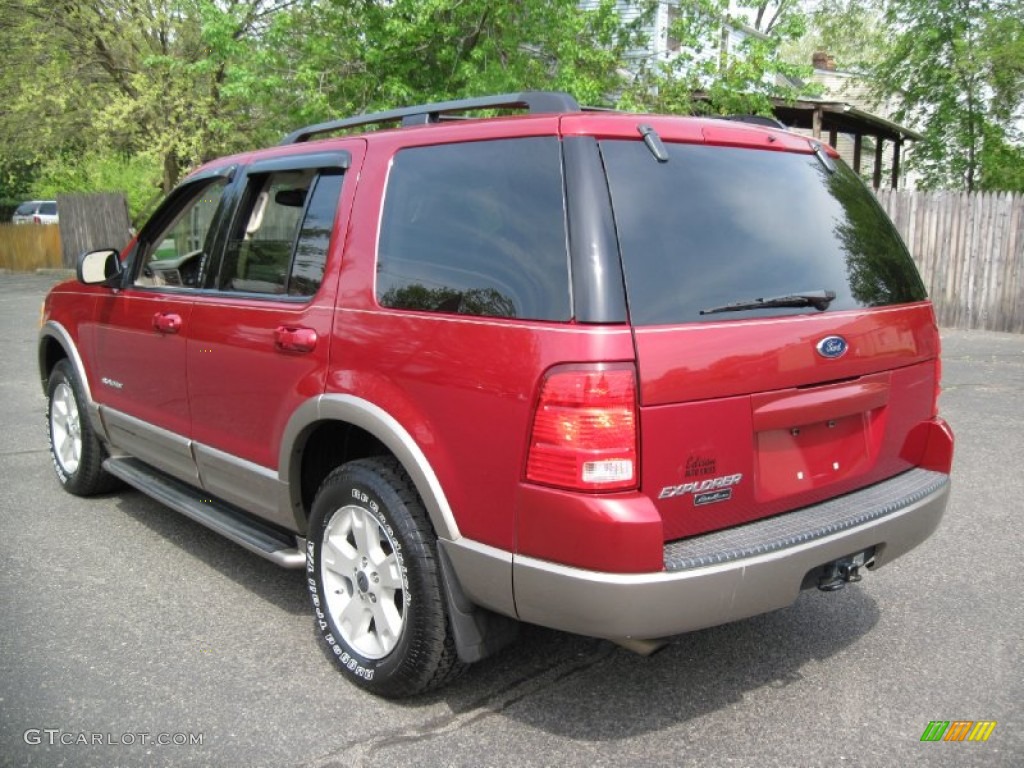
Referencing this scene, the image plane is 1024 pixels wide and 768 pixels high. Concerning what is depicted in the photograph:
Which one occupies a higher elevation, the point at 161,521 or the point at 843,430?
the point at 843,430

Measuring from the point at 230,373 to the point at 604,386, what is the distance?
1.94 meters

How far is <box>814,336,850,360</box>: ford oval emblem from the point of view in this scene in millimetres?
2932

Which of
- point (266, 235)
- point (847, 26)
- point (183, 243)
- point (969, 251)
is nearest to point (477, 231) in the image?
point (266, 235)

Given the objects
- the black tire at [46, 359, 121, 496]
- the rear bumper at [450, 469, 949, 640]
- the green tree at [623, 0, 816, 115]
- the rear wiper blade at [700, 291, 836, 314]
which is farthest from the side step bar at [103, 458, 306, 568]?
the green tree at [623, 0, 816, 115]

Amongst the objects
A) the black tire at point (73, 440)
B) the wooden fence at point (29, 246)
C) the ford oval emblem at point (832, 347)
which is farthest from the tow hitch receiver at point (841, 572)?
the wooden fence at point (29, 246)

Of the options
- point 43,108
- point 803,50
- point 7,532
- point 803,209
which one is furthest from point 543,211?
point 803,50

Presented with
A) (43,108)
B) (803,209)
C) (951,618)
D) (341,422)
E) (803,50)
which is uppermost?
(803,50)

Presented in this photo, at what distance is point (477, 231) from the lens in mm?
2924

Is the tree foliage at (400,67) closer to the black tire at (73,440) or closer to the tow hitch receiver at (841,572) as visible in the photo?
the black tire at (73,440)

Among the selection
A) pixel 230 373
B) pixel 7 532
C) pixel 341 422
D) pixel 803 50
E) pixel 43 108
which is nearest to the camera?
pixel 341 422

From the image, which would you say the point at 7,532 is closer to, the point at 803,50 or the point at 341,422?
the point at 341,422

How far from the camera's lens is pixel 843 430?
3.08 m
